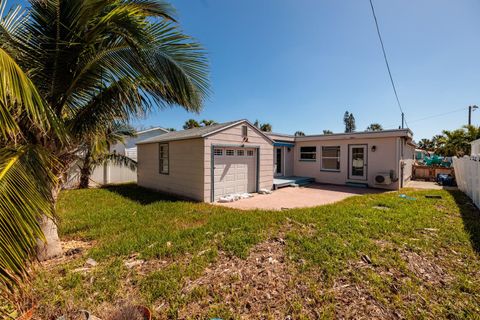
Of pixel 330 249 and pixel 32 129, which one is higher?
pixel 32 129

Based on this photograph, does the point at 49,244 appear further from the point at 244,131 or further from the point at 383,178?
the point at 383,178

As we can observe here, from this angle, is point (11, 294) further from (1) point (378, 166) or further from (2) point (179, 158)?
(1) point (378, 166)

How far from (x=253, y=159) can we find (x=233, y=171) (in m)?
1.30

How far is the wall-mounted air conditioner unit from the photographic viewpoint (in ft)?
34.7

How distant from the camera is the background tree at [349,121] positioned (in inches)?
2375

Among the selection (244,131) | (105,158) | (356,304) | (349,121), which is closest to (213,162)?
(244,131)

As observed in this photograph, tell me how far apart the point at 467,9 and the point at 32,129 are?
34.9 feet

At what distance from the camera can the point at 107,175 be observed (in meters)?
13.2

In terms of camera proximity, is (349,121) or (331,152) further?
(349,121)

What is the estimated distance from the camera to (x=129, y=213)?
21.3ft

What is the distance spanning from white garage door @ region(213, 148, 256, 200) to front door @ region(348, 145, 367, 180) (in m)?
5.89

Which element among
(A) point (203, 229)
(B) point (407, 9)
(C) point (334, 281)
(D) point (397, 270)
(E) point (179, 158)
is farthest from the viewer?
(E) point (179, 158)

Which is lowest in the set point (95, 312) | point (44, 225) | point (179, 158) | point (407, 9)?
point (95, 312)

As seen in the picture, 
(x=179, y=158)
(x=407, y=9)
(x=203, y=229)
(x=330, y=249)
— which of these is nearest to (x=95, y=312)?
(x=203, y=229)
